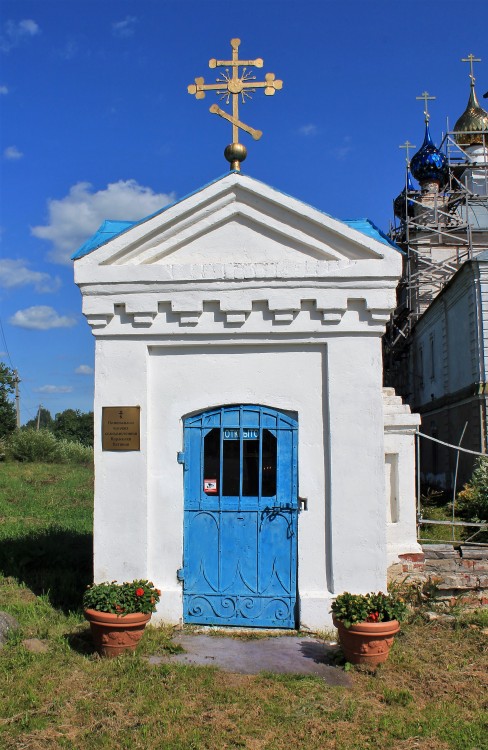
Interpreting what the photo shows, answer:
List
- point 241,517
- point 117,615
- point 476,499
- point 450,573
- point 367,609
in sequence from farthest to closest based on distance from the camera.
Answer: point 476,499
point 450,573
point 241,517
point 117,615
point 367,609

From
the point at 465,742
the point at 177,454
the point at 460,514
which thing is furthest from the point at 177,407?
the point at 460,514

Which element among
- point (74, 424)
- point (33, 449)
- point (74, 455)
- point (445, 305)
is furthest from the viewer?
point (74, 424)

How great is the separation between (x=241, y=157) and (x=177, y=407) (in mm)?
2724

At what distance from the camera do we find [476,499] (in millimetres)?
12203

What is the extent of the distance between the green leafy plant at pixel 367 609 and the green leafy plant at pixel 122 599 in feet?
5.21

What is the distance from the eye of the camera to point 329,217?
629 centimetres

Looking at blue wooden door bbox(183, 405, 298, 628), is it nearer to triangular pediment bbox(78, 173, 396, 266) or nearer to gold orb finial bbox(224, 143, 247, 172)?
triangular pediment bbox(78, 173, 396, 266)

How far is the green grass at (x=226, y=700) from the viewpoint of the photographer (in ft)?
13.9

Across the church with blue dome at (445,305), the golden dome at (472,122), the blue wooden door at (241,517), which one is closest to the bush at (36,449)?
the church with blue dome at (445,305)

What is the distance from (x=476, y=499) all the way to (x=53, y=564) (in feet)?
25.2

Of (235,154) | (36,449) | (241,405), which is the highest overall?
(235,154)

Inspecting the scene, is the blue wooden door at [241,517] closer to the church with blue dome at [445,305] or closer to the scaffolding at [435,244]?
the church with blue dome at [445,305]

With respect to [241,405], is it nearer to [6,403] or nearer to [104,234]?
[104,234]

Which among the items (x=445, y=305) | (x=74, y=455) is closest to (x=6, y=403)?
(x=74, y=455)
